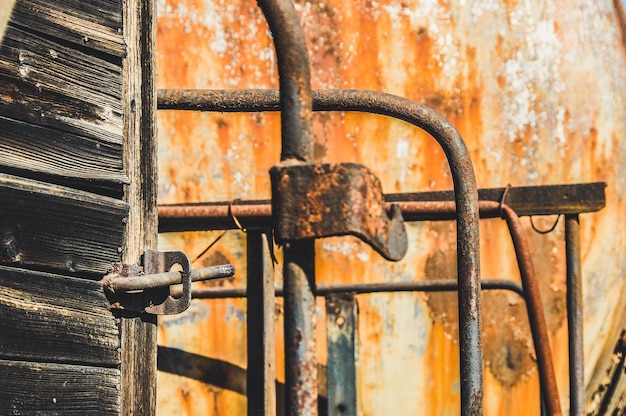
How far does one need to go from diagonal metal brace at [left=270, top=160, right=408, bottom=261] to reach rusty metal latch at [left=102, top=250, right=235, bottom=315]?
40 centimetres

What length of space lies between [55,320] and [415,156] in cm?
187

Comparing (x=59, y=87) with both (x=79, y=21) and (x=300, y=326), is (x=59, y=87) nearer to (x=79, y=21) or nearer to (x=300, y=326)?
(x=79, y=21)

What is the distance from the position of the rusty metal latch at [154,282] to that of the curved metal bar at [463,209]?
1.05ft

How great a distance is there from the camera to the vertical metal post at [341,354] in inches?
108

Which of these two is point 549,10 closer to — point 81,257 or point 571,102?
point 571,102

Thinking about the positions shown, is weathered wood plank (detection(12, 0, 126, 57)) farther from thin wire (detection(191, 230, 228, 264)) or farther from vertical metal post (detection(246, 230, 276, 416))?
thin wire (detection(191, 230, 228, 264))

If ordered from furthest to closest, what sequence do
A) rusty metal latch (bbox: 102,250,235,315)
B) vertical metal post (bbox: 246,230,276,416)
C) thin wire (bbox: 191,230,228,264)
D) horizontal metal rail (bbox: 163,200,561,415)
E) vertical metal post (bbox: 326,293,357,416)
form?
thin wire (bbox: 191,230,228,264) → vertical metal post (bbox: 326,293,357,416) → horizontal metal rail (bbox: 163,200,561,415) → vertical metal post (bbox: 246,230,276,416) → rusty metal latch (bbox: 102,250,235,315)

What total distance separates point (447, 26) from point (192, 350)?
151 centimetres

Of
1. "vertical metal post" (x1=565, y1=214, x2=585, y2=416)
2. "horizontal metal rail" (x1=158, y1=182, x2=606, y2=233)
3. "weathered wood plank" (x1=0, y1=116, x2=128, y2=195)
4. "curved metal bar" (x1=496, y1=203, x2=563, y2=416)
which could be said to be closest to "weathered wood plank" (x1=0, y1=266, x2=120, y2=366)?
"weathered wood plank" (x1=0, y1=116, x2=128, y2=195)

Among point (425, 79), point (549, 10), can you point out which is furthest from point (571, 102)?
point (425, 79)

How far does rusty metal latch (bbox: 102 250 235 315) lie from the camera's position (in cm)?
146

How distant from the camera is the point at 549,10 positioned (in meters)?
3.13

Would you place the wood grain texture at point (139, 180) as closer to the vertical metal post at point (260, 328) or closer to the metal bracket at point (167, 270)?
the metal bracket at point (167, 270)

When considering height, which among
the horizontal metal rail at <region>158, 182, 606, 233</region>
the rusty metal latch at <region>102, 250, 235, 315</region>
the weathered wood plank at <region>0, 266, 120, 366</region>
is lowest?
the weathered wood plank at <region>0, 266, 120, 366</region>
